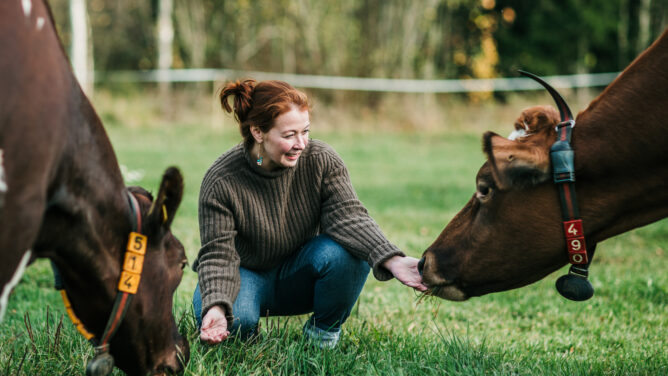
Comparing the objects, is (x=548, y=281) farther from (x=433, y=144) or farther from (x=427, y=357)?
A: (x=433, y=144)

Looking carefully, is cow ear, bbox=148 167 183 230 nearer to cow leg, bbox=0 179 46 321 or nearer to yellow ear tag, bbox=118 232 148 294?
yellow ear tag, bbox=118 232 148 294

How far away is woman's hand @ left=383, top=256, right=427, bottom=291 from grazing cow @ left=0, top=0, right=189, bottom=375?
1.06 metres

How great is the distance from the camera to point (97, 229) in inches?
94.7

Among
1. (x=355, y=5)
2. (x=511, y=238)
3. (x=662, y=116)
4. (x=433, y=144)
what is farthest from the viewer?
(x=355, y=5)

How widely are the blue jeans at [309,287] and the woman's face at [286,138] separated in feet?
1.62

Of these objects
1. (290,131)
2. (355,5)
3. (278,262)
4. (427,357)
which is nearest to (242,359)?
(278,262)

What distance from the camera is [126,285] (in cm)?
250

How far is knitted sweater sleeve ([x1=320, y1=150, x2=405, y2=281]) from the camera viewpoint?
3.40 m

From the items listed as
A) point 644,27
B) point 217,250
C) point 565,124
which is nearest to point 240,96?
point 217,250

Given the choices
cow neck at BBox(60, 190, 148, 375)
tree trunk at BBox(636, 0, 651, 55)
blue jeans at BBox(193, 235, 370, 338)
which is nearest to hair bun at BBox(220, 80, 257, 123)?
blue jeans at BBox(193, 235, 370, 338)

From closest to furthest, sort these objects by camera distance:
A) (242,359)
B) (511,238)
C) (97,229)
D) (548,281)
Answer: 1. (97,229)
2. (511,238)
3. (242,359)
4. (548,281)

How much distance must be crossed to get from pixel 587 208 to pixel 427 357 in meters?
1.09

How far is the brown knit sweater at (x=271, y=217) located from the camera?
3.39 meters

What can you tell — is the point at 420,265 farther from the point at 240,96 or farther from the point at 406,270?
the point at 240,96
